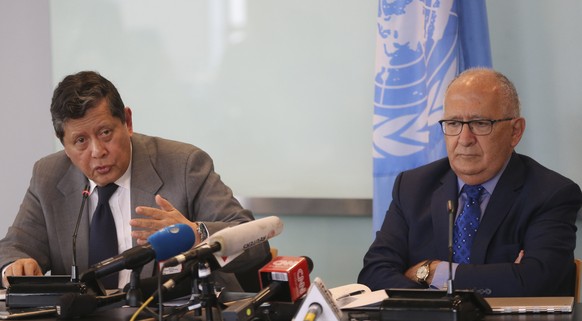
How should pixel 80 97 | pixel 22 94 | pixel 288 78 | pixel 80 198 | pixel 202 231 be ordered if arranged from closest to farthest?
pixel 202 231, pixel 80 97, pixel 80 198, pixel 288 78, pixel 22 94

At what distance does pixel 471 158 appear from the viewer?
349 centimetres

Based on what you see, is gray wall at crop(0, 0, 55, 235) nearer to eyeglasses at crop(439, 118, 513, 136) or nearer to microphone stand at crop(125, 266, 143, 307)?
eyeglasses at crop(439, 118, 513, 136)

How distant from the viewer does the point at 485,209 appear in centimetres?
347

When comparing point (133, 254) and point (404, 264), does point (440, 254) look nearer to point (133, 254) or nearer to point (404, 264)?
point (404, 264)

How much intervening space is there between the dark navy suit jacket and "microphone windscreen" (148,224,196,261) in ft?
4.02

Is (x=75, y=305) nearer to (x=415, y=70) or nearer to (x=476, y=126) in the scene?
(x=476, y=126)

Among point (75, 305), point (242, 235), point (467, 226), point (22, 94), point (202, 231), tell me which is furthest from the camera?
point (22, 94)

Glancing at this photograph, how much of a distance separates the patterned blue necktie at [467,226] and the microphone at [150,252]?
1438 millimetres

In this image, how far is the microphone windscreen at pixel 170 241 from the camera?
7.47 feet

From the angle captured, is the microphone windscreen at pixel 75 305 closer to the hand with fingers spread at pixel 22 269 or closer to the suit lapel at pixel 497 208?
the hand with fingers spread at pixel 22 269

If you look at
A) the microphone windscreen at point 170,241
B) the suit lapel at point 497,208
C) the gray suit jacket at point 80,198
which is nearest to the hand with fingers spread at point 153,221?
the gray suit jacket at point 80,198

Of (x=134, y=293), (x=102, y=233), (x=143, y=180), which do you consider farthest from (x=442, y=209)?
(x=134, y=293)

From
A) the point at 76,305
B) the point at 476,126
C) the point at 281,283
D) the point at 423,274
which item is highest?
the point at 476,126

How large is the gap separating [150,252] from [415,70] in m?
2.37
